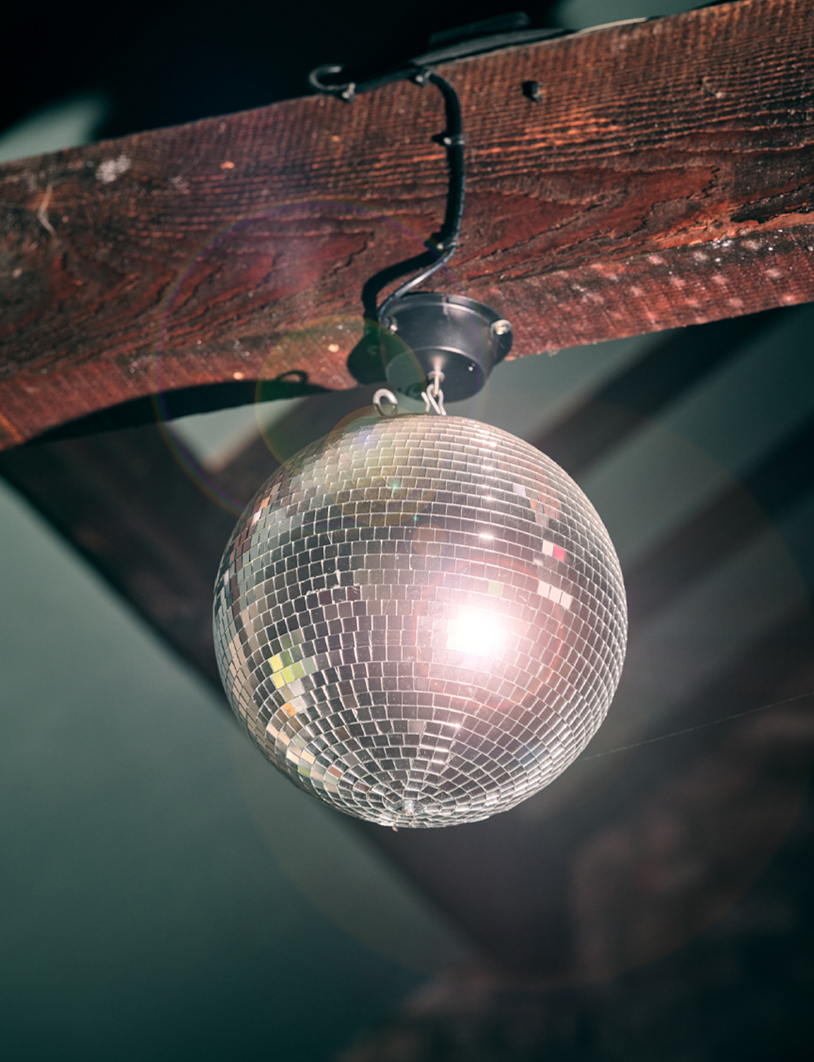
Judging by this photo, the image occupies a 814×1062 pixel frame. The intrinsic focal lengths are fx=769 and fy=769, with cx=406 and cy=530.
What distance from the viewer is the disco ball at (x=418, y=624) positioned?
0.47m

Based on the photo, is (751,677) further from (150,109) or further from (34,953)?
(34,953)

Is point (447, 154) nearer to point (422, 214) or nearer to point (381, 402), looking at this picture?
point (422, 214)

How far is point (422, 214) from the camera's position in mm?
714

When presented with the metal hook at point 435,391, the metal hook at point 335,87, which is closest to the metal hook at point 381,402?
the metal hook at point 435,391

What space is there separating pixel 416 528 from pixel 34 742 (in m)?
1.36

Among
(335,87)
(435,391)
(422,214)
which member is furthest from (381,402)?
(335,87)

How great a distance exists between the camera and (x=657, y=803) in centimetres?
161

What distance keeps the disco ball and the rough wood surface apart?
0.22 meters

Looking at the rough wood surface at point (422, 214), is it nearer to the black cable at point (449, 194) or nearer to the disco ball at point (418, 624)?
the black cable at point (449, 194)

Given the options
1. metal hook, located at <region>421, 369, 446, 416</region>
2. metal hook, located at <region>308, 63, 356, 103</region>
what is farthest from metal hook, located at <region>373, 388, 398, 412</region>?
metal hook, located at <region>308, 63, 356, 103</region>

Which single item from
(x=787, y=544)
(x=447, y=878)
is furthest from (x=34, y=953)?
(x=787, y=544)

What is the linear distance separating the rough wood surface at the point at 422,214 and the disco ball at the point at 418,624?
8.8 inches

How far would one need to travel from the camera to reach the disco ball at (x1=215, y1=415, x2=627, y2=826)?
47 cm

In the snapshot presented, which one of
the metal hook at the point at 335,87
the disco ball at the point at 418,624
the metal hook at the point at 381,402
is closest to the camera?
the disco ball at the point at 418,624
